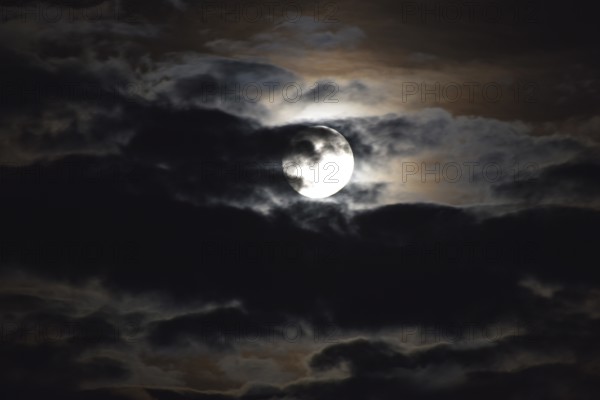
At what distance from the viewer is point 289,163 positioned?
17562 mm

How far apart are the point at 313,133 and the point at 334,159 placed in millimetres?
1104

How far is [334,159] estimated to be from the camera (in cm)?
1780

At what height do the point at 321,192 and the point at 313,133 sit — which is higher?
the point at 313,133

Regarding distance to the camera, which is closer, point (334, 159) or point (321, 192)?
point (334, 159)

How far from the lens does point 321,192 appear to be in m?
19.0

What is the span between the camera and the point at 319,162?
17531 millimetres

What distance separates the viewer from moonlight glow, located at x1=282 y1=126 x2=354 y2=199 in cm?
1752

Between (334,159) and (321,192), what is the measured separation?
1.58 metres

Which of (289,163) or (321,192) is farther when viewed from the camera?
(321,192)

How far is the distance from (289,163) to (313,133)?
135 centimetres

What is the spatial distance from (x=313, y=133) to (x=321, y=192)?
6.70 feet

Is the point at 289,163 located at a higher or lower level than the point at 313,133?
lower

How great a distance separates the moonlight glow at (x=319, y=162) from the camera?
17.5 metres

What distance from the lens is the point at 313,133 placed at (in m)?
18.1
